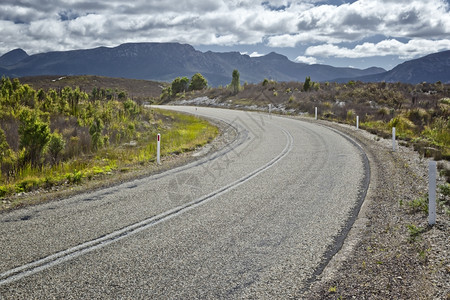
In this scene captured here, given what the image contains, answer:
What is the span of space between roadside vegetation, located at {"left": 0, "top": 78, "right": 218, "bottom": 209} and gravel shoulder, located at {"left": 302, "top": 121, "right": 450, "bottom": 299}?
712 cm

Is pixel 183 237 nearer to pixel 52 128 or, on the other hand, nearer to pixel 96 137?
pixel 96 137

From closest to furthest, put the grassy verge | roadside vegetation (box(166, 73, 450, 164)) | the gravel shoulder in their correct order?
the gravel shoulder < the grassy verge < roadside vegetation (box(166, 73, 450, 164))

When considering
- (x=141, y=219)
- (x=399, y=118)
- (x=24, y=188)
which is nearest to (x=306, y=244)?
(x=141, y=219)

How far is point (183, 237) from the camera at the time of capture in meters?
5.33

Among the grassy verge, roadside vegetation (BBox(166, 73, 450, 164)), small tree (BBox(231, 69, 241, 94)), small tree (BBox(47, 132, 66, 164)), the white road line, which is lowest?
the white road line

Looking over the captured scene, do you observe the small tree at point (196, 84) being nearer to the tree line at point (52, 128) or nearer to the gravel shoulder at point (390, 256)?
the tree line at point (52, 128)

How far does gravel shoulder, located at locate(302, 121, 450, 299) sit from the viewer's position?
3926 millimetres

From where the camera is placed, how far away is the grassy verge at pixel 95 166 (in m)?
8.20

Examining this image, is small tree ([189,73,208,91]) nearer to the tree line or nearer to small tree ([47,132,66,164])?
the tree line

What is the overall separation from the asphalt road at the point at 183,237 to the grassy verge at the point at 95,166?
1.51m

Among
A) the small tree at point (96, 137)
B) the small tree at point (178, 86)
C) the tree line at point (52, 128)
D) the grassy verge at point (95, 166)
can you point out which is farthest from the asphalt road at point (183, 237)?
the small tree at point (178, 86)

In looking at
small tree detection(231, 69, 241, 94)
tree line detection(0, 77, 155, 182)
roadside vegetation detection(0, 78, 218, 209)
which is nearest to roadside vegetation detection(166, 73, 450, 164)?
small tree detection(231, 69, 241, 94)

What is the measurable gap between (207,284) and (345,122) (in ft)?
78.4

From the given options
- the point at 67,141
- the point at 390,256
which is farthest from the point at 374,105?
the point at 390,256
